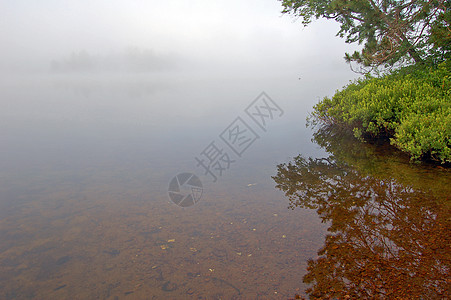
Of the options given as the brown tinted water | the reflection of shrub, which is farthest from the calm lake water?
the reflection of shrub

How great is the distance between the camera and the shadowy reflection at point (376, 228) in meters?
4.42

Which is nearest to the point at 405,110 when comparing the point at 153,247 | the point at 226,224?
the point at 226,224

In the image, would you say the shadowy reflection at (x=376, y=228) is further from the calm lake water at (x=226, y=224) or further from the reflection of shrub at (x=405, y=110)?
the reflection of shrub at (x=405, y=110)

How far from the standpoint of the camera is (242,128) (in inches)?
757

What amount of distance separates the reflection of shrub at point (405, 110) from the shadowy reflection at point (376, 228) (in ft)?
3.18

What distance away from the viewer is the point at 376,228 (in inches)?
238

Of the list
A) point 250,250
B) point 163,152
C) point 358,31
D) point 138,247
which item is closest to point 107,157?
point 163,152

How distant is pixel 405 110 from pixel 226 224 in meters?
8.89

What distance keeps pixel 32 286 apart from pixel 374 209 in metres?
7.25

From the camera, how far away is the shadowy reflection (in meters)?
4.42

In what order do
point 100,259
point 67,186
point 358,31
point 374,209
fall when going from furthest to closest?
point 358,31 → point 67,186 → point 374,209 → point 100,259

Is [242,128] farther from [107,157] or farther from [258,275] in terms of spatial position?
[258,275]

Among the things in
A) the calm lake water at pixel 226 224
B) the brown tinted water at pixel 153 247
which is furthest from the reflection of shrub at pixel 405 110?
the brown tinted water at pixel 153 247

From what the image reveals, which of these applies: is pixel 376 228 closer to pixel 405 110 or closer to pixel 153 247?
pixel 153 247
